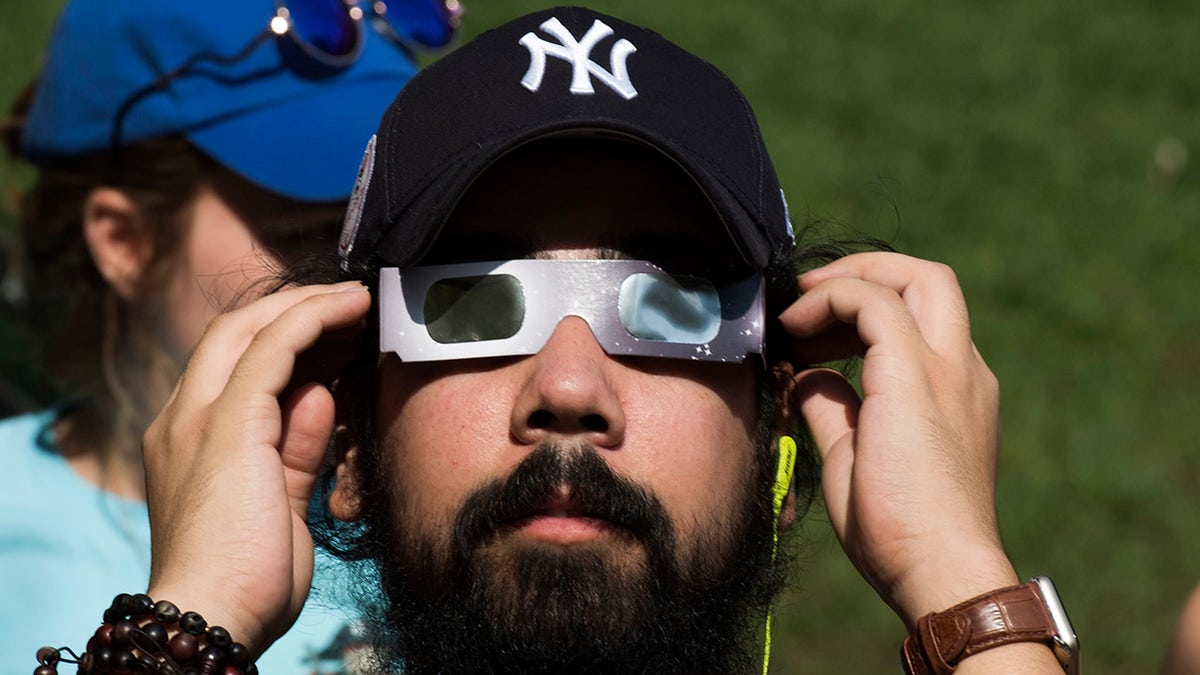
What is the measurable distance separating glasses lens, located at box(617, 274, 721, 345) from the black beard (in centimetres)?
26

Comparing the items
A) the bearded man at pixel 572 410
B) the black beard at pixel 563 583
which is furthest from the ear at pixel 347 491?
the black beard at pixel 563 583

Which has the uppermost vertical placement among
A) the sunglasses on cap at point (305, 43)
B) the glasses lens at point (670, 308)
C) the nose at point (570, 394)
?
the sunglasses on cap at point (305, 43)

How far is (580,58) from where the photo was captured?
2549 millimetres

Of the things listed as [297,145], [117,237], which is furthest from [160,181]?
[297,145]

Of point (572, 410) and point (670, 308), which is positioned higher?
point (670, 308)

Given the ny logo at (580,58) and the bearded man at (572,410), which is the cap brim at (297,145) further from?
the ny logo at (580,58)

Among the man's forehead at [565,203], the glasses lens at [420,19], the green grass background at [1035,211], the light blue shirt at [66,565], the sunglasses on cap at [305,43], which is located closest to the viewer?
the man's forehead at [565,203]

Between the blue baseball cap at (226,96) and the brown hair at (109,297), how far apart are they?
9cm

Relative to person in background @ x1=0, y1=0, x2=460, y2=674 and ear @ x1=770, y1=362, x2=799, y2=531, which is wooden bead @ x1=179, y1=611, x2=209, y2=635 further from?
person in background @ x1=0, y1=0, x2=460, y2=674

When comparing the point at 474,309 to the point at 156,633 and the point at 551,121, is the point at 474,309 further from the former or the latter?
the point at 156,633

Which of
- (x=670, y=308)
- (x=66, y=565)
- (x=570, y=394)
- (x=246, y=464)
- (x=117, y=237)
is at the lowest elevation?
(x=66, y=565)

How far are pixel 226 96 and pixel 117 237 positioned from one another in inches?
22.4

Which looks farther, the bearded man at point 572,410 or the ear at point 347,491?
the ear at point 347,491

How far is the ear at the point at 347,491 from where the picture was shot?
2.85m
